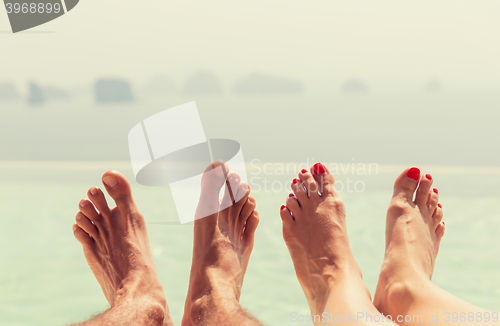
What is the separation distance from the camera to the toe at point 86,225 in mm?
1178

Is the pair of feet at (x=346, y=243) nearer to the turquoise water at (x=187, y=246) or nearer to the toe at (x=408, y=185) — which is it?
the toe at (x=408, y=185)

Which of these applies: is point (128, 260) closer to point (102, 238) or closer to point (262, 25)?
point (102, 238)

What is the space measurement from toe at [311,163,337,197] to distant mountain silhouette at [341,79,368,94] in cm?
114

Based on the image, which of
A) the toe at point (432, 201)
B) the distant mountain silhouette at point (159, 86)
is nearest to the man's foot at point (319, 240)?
the toe at point (432, 201)

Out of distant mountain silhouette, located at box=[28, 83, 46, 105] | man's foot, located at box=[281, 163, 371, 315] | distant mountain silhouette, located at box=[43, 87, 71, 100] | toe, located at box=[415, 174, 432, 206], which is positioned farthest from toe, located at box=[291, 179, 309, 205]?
distant mountain silhouette, located at box=[28, 83, 46, 105]

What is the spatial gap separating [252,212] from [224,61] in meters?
1.21

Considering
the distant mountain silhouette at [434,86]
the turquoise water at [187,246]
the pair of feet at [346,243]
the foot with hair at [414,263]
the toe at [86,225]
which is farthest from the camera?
the distant mountain silhouette at [434,86]

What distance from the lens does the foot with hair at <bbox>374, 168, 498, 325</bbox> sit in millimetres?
776

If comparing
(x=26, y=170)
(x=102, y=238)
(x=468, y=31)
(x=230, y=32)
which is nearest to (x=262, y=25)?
(x=230, y=32)

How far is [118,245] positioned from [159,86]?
1353 millimetres

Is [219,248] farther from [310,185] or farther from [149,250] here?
[310,185]

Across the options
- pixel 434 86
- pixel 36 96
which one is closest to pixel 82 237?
pixel 36 96

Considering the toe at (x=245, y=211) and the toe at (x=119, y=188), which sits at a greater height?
the toe at (x=119, y=188)

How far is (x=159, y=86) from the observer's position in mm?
2248
